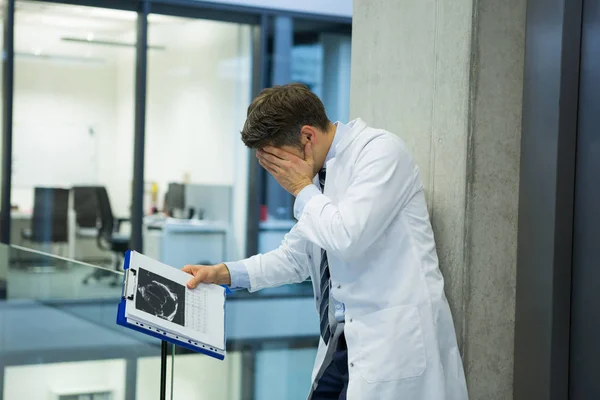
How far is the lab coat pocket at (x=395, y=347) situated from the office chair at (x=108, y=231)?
18.3 ft

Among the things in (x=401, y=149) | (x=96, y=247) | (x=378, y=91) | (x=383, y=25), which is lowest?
(x=96, y=247)

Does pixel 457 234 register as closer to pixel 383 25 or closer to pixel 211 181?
pixel 383 25

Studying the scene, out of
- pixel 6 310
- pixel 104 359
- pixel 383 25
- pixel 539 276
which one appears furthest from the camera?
pixel 6 310

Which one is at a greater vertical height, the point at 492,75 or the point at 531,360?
the point at 492,75

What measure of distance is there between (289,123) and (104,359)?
1638 millimetres

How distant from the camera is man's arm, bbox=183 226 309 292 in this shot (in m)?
2.09

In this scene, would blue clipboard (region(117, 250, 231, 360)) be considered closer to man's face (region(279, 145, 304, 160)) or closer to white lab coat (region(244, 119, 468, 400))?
white lab coat (region(244, 119, 468, 400))

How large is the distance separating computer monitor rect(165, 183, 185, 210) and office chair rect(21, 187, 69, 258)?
3.00ft

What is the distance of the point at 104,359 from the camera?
3.03 meters

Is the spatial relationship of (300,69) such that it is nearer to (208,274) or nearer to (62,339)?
(62,339)

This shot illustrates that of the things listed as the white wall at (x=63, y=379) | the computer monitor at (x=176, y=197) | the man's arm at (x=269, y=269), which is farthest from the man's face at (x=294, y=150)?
the computer monitor at (x=176, y=197)

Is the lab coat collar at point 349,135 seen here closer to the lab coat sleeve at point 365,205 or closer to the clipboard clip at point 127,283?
the lab coat sleeve at point 365,205

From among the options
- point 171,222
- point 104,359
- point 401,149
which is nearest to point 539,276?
point 401,149

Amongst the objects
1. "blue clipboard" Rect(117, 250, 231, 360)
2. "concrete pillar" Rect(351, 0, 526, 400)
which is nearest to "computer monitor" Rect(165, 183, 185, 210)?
"concrete pillar" Rect(351, 0, 526, 400)
